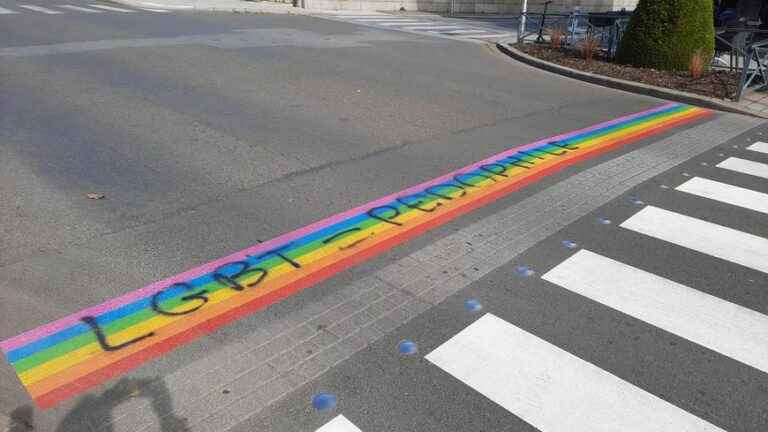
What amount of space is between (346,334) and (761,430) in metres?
2.34

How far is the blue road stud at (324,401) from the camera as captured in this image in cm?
310

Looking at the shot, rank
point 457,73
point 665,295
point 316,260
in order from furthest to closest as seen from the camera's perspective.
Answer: point 457,73
point 316,260
point 665,295

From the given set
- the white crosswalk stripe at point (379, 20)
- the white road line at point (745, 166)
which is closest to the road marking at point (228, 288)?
the white road line at point (745, 166)

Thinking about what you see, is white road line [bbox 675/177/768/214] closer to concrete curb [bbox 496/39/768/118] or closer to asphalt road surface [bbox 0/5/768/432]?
asphalt road surface [bbox 0/5/768/432]

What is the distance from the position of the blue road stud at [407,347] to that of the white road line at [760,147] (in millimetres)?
6752

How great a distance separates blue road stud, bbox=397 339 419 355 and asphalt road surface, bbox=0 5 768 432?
1 centimetres

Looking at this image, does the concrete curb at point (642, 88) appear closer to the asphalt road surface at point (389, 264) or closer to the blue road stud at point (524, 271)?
the asphalt road surface at point (389, 264)

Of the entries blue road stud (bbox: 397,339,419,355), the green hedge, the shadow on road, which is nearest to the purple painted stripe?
the shadow on road

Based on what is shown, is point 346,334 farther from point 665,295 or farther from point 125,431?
point 665,295

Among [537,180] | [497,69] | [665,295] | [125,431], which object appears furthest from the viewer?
[497,69]

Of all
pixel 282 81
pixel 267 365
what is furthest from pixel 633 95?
pixel 267 365

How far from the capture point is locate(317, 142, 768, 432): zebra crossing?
3.10 meters

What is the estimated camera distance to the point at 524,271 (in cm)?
451

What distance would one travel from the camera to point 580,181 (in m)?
6.40
